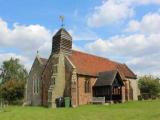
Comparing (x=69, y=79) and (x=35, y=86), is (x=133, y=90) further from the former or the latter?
(x=35, y=86)

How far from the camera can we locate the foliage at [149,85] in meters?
75.8

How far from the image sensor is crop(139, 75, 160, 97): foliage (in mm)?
75812

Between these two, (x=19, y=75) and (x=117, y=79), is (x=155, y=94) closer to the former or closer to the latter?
(x=117, y=79)

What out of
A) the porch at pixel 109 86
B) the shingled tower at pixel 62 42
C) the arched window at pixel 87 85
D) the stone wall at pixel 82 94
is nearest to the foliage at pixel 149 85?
the porch at pixel 109 86

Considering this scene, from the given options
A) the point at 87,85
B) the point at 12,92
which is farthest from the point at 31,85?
the point at 12,92

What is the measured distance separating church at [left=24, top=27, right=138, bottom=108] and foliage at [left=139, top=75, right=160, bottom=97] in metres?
25.2

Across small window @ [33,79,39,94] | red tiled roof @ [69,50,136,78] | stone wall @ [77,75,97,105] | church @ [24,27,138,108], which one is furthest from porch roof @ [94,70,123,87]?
small window @ [33,79,39,94]

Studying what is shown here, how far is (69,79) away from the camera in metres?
47.3

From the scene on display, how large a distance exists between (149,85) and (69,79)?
3621 cm

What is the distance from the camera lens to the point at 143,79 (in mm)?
79938

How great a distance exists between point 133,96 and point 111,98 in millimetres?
14053

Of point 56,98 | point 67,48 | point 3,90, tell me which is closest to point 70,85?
point 56,98

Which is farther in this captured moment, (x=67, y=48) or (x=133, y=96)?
(x=133, y=96)

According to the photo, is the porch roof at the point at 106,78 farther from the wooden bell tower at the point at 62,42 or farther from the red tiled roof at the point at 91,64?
the wooden bell tower at the point at 62,42
